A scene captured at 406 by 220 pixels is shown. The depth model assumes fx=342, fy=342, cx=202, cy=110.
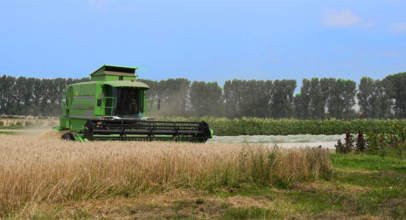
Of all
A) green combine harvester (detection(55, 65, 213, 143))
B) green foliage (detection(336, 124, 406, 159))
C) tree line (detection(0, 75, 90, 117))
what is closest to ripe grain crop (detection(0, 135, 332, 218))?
green combine harvester (detection(55, 65, 213, 143))

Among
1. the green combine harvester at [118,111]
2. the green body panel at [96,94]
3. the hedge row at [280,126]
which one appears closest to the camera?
the green combine harvester at [118,111]

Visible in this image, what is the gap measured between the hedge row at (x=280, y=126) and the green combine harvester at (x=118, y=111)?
1346 centimetres

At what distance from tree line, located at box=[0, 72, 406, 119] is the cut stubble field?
46.7 m

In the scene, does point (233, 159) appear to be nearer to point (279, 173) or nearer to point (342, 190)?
point (279, 173)

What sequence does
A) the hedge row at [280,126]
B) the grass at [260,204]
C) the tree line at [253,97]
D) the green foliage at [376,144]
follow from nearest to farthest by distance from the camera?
the grass at [260,204], the green foliage at [376,144], the hedge row at [280,126], the tree line at [253,97]

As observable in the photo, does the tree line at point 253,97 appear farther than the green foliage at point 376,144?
Yes

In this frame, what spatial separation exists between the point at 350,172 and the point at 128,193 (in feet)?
19.5

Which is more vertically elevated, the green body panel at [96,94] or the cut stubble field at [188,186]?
the green body panel at [96,94]

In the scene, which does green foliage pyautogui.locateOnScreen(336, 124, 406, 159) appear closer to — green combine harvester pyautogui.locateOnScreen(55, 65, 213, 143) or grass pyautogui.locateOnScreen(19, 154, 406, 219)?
green combine harvester pyautogui.locateOnScreen(55, 65, 213, 143)

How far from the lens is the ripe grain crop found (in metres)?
4.87

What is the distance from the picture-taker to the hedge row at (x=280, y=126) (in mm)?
27516

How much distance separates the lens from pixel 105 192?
5.48 m

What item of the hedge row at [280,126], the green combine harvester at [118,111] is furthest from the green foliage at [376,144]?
the hedge row at [280,126]

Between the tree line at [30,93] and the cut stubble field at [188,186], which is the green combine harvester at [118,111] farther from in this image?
the tree line at [30,93]
